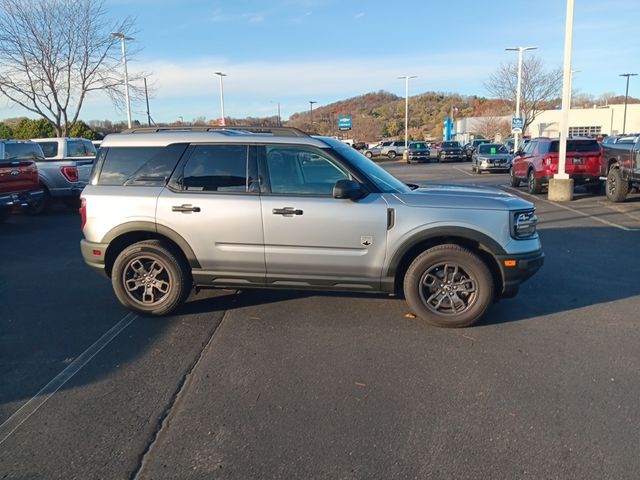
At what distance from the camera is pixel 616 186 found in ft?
45.2

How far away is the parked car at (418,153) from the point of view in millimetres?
41750

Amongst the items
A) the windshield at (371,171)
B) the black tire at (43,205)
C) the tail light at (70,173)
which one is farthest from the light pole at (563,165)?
the black tire at (43,205)

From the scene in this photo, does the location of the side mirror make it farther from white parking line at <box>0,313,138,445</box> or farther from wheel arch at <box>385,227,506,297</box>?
white parking line at <box>0,313,138,445</box>

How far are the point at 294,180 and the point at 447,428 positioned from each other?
283 cm

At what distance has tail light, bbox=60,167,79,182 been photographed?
510 inches

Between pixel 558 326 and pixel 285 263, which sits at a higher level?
pixel 285 263

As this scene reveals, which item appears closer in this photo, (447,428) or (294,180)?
(447,428)

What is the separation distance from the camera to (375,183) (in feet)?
16.7

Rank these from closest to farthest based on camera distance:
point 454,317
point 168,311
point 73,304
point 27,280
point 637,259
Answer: point 454,317
point 168,311
point 73,304
point 27,280
point 637,259

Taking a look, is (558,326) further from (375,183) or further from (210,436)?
(210,436)

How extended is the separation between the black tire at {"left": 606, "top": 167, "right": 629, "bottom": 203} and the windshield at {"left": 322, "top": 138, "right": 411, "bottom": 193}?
10543 mm

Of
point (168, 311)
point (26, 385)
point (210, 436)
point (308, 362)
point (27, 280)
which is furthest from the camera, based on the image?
Answer: point (27, 280)

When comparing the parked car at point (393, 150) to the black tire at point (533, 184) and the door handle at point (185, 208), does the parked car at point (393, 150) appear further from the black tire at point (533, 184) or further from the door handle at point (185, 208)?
the door handle at point (185, 208)

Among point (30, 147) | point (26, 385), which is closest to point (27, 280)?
point (26, 385)
